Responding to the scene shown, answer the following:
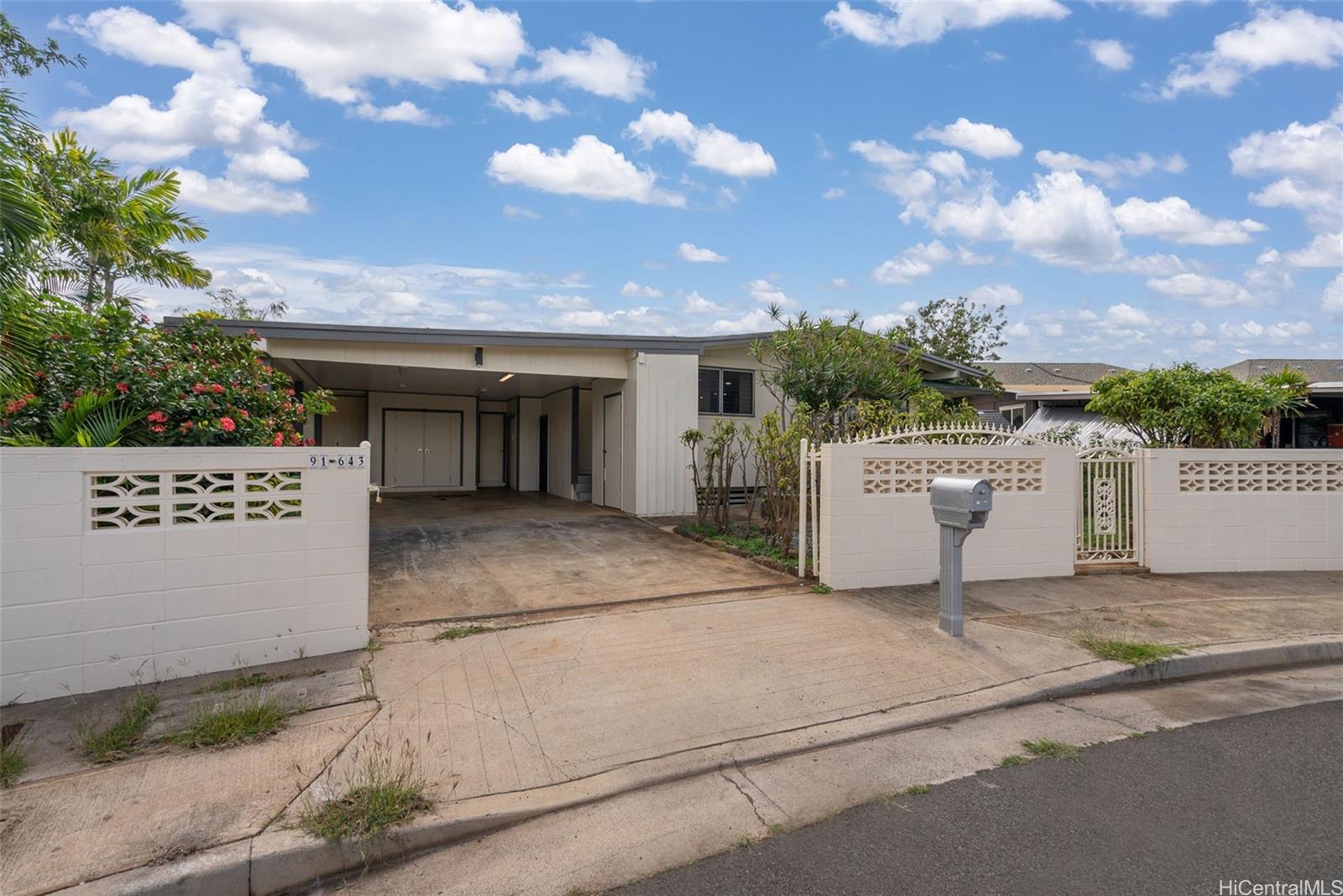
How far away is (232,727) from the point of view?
11.6ft

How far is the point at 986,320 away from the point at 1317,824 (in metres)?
26.3

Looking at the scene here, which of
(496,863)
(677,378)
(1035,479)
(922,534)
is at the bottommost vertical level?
(496,863)

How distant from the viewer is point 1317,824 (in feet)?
9.61

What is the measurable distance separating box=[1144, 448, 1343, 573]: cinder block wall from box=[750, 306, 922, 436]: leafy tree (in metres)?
3.10

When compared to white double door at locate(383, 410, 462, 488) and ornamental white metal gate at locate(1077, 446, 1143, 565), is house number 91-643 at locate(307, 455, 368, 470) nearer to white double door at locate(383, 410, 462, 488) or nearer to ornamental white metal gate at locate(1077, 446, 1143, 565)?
ornamental white metal gate at locate(1077, 446, 1143, 565)

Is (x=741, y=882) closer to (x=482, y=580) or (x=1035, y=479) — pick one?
(x=482, y=580)

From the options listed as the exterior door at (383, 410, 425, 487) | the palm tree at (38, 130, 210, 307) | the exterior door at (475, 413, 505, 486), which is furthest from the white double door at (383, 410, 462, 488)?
the palm tree at (38, 130, 210, 307)

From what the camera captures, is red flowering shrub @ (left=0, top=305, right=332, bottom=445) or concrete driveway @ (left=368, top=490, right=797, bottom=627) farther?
concrete driveway @ (left=368, top=490, right=797, bottom=627)

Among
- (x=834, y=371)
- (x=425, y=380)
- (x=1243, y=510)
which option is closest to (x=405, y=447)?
(x=425, y=380)

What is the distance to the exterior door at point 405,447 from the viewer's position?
18500mm

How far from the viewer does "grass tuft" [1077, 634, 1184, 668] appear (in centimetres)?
480

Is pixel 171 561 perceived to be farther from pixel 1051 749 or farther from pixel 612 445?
pixel 612 445

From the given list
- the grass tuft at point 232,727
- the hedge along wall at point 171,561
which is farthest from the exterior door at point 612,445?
the grass tuft at point 232,727

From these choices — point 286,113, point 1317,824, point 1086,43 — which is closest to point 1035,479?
point 1317,824
